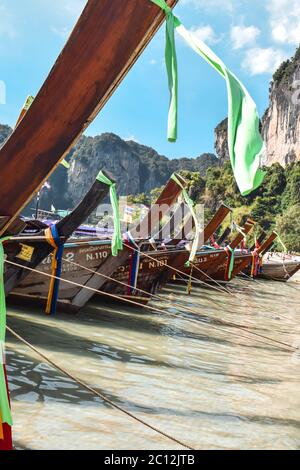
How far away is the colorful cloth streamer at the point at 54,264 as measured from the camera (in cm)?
630

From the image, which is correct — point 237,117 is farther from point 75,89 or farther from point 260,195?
point 260,195

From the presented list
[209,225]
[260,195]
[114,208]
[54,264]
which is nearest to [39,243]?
[54,264]

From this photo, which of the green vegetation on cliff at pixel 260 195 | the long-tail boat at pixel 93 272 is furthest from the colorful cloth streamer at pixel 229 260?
the green vegetation on cliff at pixel 260 195

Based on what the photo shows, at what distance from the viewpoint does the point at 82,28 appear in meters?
2.38

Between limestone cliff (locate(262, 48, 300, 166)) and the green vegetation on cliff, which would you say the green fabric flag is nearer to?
the green vegetation on cliff

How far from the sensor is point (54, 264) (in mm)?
6586

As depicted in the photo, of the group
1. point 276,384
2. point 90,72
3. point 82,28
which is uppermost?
point 82,28

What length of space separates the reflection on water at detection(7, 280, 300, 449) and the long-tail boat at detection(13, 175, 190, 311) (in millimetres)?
332

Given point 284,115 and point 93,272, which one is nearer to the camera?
point 93,272

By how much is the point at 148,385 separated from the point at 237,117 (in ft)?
9.69

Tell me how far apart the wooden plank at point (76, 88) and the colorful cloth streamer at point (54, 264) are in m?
3.60

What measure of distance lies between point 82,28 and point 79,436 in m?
2.53
